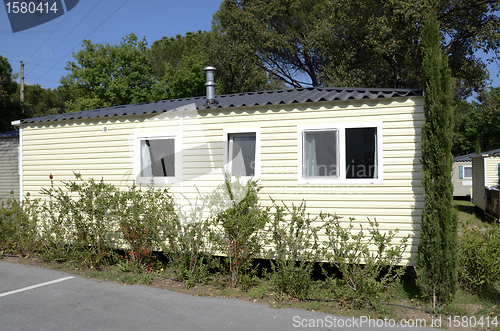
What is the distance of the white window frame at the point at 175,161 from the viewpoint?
6409mm

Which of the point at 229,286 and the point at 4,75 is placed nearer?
the point at 229,286

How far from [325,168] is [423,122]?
153cm

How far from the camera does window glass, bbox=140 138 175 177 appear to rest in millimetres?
6523

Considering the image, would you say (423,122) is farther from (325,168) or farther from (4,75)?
(4,75)

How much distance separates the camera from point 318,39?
47.3 ft

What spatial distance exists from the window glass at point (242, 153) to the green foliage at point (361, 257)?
58.1 inches

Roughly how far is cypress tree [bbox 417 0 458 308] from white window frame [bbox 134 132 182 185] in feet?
12.9

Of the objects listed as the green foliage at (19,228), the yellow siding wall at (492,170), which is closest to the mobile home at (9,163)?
the green foliage at (19,228)

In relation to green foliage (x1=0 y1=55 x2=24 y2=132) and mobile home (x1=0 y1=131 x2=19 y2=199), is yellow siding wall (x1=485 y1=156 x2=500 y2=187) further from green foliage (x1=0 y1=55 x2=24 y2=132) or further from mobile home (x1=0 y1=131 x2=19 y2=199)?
green foliage (x1=0 y1=55 x2=24 y2=132)

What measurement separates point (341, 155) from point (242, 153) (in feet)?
5.38

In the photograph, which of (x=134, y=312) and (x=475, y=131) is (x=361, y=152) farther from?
(x=475, y=131)

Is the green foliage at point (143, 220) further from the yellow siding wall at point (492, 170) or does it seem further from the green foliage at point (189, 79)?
the green foliage at point (189, 79)

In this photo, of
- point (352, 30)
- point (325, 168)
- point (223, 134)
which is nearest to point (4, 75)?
point (352, 30)

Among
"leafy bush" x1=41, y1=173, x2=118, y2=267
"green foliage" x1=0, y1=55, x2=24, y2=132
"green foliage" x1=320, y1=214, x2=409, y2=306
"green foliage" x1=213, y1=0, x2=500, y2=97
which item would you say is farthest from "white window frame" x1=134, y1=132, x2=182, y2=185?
"green foliage" x1=0, y1=55, x2=24, y2=132
